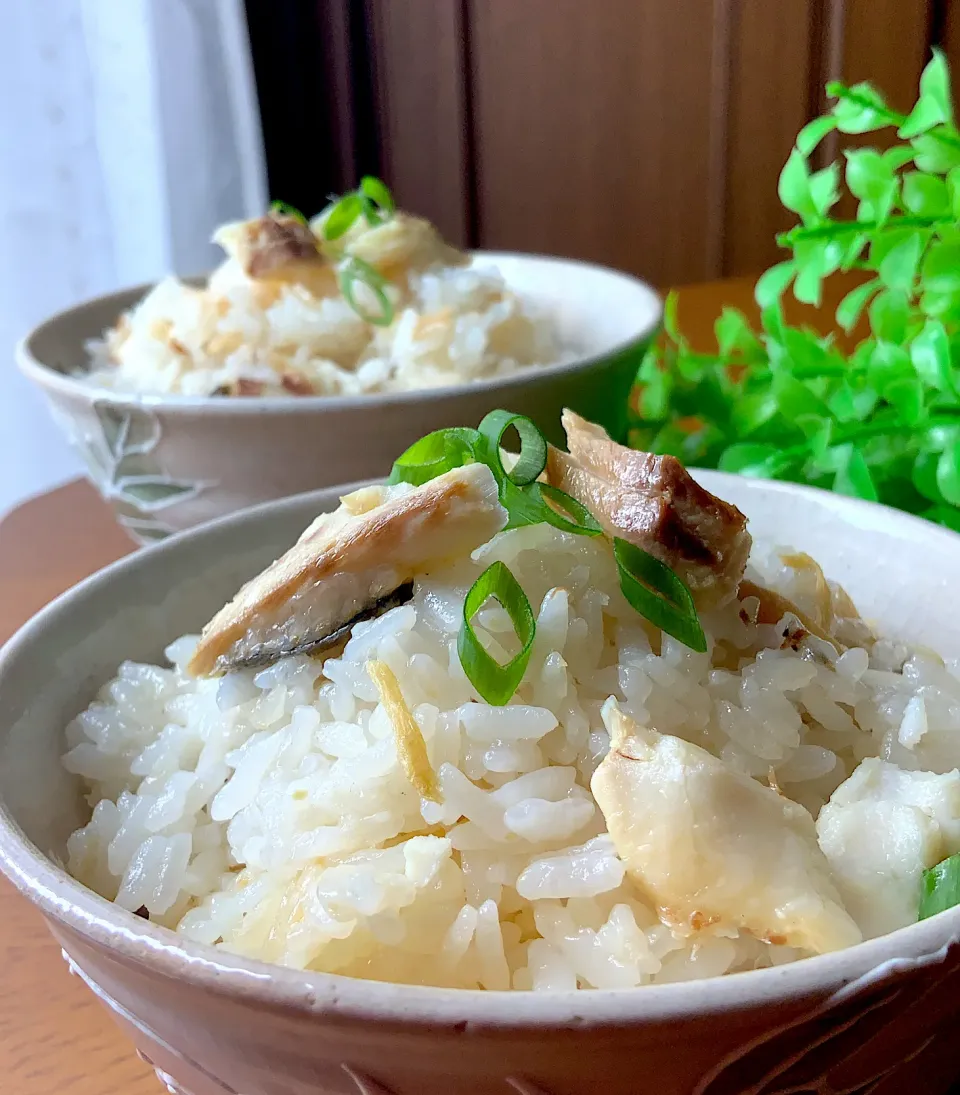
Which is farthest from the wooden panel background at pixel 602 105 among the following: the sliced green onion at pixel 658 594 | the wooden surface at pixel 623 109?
the sliced green onion at pixel 658 594

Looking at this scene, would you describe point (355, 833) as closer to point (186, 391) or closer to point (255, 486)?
point (255, 486)

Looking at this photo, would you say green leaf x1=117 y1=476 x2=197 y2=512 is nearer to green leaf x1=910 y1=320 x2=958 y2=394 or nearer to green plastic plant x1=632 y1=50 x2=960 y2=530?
green plastic plant x1=632 y1=50 x2=960 y2=530

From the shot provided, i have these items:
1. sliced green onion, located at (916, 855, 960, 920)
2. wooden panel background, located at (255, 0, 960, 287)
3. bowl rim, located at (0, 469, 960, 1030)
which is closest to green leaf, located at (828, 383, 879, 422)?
sliced green onion, located at (916, 855, 960, 920)

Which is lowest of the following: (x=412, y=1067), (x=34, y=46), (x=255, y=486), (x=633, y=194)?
(x=633, y=194)

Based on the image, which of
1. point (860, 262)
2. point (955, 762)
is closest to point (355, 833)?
point (955, 762)

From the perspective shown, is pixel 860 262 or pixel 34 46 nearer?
pixel 860 262

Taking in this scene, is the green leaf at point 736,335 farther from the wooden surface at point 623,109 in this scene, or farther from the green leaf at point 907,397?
the wooden surface at point 623,109

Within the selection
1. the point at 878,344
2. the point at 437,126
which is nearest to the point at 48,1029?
the point at 878,344
